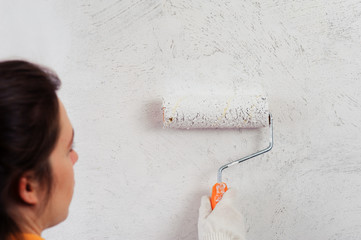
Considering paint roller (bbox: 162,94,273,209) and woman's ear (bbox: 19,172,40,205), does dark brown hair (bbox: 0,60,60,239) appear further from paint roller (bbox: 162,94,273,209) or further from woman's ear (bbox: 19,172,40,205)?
paint roller (bbox: 162,94,273,209)

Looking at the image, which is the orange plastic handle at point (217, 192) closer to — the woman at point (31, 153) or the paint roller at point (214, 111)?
the paint roller at point (214, 111)

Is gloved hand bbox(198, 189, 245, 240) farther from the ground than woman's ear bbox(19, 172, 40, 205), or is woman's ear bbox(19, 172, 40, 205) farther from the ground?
woman's ear bbox(19, 172, 40, 205)

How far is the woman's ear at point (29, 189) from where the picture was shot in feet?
1.52

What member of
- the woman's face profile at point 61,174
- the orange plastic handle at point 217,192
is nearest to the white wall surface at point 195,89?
the orange plastic handle at point 217,192

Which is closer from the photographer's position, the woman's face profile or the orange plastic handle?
the woman's face profile

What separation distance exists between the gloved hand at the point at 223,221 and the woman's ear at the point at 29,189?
38 centimetres

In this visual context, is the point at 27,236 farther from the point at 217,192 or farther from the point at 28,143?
the point at 217,192

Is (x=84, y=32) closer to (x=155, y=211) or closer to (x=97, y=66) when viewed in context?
(x=97, y=66)

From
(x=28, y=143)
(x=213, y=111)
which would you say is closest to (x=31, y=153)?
(x=28, y=143)

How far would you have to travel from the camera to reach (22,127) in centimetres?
44

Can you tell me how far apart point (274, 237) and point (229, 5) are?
0.53 meters

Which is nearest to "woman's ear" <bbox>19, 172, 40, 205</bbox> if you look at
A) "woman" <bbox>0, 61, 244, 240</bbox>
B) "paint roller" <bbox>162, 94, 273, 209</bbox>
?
"woman" <bbox>0, 61, 244, 240</bbox>

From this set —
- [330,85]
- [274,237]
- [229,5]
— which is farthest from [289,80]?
[274,237]

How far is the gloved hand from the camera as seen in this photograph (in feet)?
2.43
